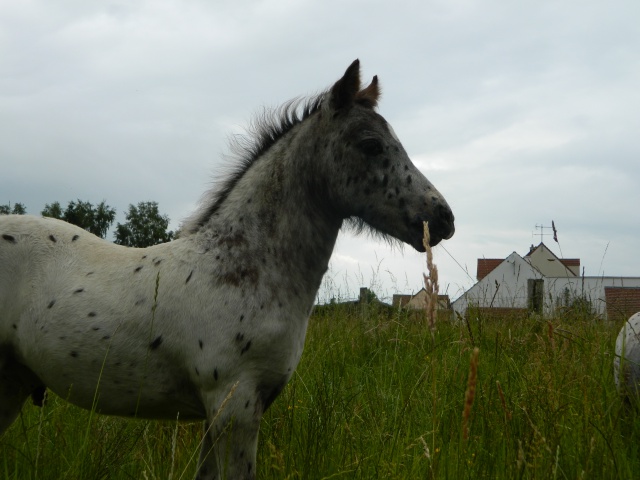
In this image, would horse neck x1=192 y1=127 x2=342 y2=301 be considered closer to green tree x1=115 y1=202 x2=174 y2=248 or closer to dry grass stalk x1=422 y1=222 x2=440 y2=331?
dry grass stalk x1=422 y1=222 x2=440 y2=331

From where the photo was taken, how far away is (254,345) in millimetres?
2834

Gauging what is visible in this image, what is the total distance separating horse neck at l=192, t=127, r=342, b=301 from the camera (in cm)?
312

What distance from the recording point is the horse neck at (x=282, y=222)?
10.2ft

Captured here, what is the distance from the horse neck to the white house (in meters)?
1.67

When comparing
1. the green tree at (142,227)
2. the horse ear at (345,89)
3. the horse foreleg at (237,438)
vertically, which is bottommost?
the horse foreleg at (237,438)

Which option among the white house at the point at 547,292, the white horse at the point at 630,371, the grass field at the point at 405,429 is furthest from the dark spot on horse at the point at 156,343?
the white horse at the point at 630,371

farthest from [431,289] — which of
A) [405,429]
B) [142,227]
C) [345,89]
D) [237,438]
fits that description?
[142,227]

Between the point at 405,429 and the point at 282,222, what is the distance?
5.00ft

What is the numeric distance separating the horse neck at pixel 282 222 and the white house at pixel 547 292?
5.46 feet

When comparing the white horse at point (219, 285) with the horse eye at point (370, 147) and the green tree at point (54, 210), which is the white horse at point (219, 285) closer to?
the horse eye at point (370, 147)

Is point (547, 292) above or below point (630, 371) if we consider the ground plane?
above

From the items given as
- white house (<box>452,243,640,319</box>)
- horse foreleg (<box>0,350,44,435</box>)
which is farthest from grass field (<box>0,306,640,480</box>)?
white house (<box>452,243,640,319</box>)

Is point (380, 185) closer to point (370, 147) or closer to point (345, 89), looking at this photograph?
point (370, 147)

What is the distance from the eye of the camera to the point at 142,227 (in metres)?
40.2
